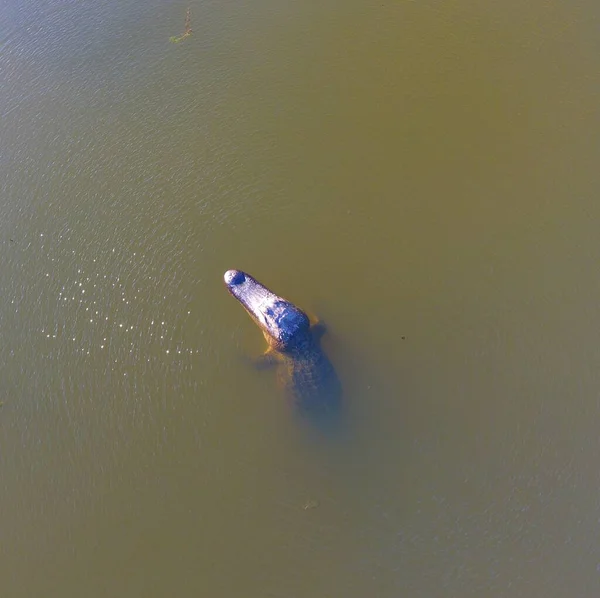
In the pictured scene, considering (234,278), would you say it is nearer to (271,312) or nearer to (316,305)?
(271,312)

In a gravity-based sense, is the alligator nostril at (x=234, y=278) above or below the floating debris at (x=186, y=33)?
below

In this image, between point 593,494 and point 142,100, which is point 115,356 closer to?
point 142,100

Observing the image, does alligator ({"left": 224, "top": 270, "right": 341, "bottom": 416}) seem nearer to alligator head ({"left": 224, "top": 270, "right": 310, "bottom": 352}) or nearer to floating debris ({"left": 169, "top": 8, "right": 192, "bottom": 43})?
alligator head ({"left": 224, "top": 270, "right": 310, "bottom": 352})

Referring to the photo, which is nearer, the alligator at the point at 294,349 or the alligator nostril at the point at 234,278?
the alligator at the point at 294,349

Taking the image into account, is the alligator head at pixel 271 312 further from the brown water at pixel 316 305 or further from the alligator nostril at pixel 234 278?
the brown water at pixel 316 305

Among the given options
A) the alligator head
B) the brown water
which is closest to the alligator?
the alligator head

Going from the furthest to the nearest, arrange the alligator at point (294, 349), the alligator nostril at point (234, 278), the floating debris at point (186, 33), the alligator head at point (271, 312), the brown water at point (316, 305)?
the floating debris at point (186, 33) < the alligator nostril at point (234, 278) < the alligator head at point (271, 312) < the alligator at point (294, 349) < the brown water at point (316, 305)

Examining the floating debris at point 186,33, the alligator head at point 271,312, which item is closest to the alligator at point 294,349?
the alligator head at point 271,312
